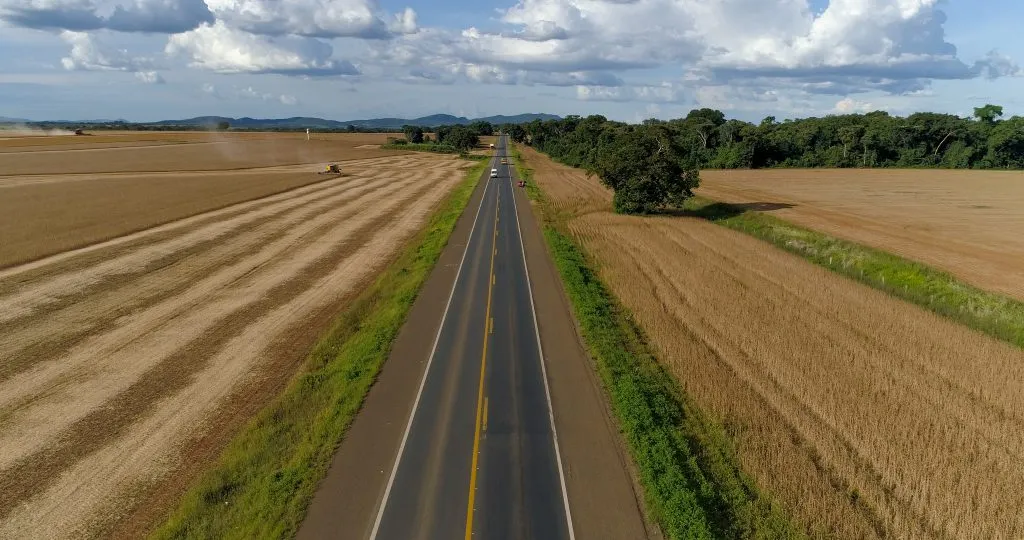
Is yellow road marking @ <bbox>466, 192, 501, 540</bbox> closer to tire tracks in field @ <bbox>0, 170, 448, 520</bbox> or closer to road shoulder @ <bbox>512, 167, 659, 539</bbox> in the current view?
road shoulder @ <bbox>512, 167, 659, 539</bbox>

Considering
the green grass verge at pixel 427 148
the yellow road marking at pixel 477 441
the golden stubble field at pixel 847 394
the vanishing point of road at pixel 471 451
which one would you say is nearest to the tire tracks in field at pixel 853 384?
the golden stubble field at pixel 847 394

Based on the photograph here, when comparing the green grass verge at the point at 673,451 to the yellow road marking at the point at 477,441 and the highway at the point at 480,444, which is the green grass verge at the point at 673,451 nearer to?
the highway at the point at 480,444

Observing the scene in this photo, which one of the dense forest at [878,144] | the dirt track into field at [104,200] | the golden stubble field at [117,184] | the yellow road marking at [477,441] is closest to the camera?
the yellow road marking at [477,441]

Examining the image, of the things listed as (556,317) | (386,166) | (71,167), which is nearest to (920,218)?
(556,317)

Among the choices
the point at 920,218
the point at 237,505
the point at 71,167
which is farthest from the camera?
the point at 71,167

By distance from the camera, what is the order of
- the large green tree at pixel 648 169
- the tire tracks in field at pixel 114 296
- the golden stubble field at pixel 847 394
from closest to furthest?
the golden stubble field at pixel 847 394
the tire tracks in field at pixel 114 296
the large green tree at pixel 648 169

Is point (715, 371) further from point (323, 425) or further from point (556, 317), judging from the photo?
point (323, 425)

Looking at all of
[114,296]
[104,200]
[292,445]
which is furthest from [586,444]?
[104,200]

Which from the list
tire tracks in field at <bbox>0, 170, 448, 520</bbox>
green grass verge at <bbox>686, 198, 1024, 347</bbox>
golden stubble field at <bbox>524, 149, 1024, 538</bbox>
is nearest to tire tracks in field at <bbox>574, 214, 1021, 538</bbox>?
golden stubble field at <bbox>524, 149, 1024, 538</bbox>
